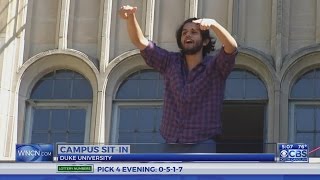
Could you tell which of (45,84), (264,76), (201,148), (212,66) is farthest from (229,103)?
(201,148)

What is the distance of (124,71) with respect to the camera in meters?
11.8

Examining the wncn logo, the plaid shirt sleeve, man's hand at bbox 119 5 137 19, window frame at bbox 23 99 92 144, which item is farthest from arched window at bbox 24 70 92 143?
the wncn logo

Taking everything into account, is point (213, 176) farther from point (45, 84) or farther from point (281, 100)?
point (45, 84)

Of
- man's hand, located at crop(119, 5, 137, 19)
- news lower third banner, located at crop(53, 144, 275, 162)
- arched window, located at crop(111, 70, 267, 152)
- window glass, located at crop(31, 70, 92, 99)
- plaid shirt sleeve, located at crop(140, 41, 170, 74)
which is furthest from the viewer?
window glass, located at crop(31, 70, 92, 99)

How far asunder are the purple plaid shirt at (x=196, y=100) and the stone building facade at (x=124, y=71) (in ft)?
21.5

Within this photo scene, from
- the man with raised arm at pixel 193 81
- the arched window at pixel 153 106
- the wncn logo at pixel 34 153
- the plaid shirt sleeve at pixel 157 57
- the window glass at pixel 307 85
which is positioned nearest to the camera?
the wncn logo at pixel 34 153

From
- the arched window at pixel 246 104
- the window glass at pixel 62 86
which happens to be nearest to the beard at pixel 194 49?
the arched window at pixel 246 104

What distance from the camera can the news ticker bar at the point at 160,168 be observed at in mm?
2893

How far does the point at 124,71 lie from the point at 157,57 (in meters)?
7.45

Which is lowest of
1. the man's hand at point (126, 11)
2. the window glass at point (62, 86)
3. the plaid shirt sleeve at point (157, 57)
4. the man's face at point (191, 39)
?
the plaid shirt sleeve at point (157, 57)

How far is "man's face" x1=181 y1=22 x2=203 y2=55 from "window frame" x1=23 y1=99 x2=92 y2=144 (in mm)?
7572

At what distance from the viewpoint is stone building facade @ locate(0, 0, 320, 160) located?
1107 cm

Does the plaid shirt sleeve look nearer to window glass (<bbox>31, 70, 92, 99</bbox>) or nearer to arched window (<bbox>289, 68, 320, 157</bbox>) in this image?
arched window (<bbox>289, 68, 320, 157</bbox>)

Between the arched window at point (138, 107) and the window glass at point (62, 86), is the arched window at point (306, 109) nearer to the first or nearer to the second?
the arched window at point (138, 107)
